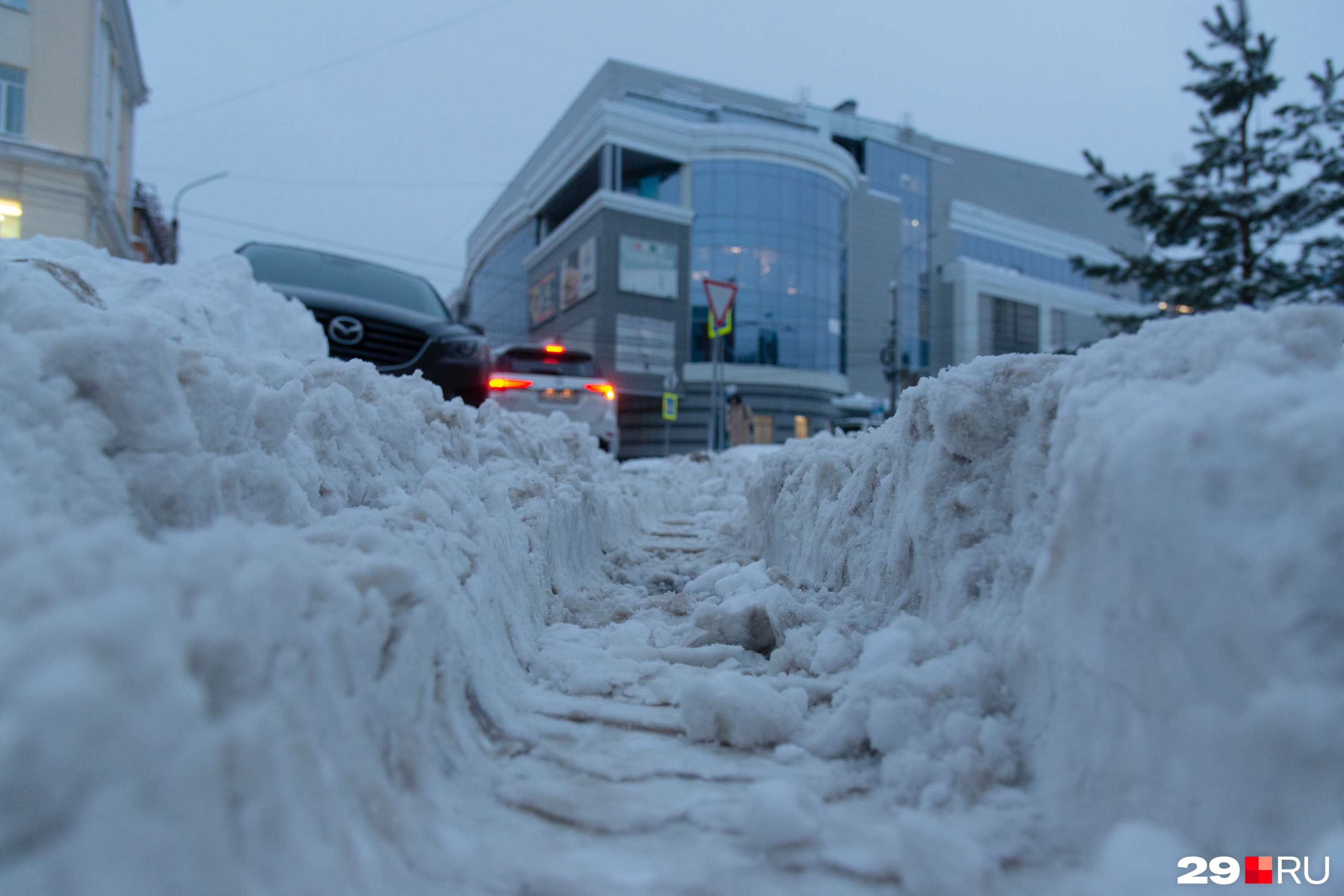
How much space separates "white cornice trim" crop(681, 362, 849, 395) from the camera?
3181cm

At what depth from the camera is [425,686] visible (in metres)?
1.46

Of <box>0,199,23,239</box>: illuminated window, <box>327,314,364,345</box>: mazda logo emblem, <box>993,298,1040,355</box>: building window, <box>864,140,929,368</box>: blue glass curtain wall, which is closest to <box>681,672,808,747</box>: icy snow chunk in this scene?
<box>327,314,364,345</box>: mazda logo emblem

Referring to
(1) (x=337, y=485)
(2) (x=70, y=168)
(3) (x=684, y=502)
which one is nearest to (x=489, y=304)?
(2) (x=70, y=168)

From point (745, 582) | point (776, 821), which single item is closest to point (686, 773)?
point (776, 821)

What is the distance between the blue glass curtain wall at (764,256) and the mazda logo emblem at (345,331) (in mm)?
27601

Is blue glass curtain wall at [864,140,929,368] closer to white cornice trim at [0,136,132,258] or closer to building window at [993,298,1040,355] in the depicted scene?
building window at [993,298,1040,355]

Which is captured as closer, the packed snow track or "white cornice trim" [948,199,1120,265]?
the packed snow track

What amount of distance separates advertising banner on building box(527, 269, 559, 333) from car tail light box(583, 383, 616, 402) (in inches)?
1026

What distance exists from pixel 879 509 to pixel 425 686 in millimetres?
1881

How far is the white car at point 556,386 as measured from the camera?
9117 millimetres

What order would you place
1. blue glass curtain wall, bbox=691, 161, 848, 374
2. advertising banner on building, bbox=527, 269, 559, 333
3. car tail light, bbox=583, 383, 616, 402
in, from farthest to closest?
advertising banner on building, bbox=527, 269, 559, 333
blue glass curtain wall, bbox=691, 161, 848, 374
car tail light, bbox=583, 383, 616, 402

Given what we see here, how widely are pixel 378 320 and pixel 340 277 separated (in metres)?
1.11

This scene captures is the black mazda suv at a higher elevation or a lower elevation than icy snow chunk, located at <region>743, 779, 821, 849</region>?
higher

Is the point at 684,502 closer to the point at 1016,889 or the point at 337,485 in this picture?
the point at 337,485
